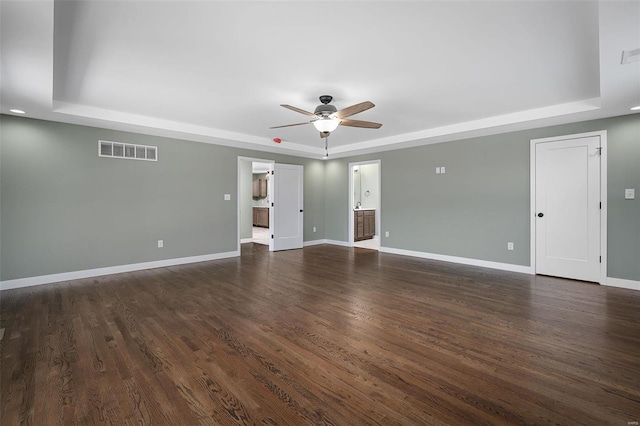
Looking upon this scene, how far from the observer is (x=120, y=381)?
1905 mm

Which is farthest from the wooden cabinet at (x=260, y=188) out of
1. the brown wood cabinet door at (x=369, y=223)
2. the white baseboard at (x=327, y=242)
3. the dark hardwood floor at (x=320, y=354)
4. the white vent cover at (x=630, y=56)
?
the white vent cover at (x=630, y=56)

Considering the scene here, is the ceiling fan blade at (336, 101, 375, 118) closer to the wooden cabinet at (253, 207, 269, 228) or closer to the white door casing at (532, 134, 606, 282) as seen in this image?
the white door casing at (532, 134, 606, 282)

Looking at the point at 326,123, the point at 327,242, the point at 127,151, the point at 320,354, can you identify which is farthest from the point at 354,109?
the point at 327,242

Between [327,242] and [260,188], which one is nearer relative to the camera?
[327,242]

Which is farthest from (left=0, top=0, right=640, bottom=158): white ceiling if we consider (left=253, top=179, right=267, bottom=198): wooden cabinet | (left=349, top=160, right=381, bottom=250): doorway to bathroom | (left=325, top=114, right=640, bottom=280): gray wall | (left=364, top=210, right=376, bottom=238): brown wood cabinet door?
(left=253, top=179, right=267, bottom=198): wooden cabinet

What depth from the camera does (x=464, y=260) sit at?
544 cm

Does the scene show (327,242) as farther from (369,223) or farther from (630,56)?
(630,56)

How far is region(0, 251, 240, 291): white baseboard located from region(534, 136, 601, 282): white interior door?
574 cm

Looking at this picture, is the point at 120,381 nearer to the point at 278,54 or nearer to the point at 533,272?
the point at 278,54

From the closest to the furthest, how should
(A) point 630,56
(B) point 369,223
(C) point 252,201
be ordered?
(A) point 630,56
(B) point 369,223
(C) point 252,201

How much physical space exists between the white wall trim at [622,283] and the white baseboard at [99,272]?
6316 millimetres

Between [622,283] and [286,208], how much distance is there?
5.98m

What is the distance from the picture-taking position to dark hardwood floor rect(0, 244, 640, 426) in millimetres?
1641

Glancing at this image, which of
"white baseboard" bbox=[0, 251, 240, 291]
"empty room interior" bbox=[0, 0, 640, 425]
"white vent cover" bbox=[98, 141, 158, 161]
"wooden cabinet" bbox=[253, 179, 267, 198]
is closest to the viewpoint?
"empty room interior" bbox=[0, 0, 640, 425]
